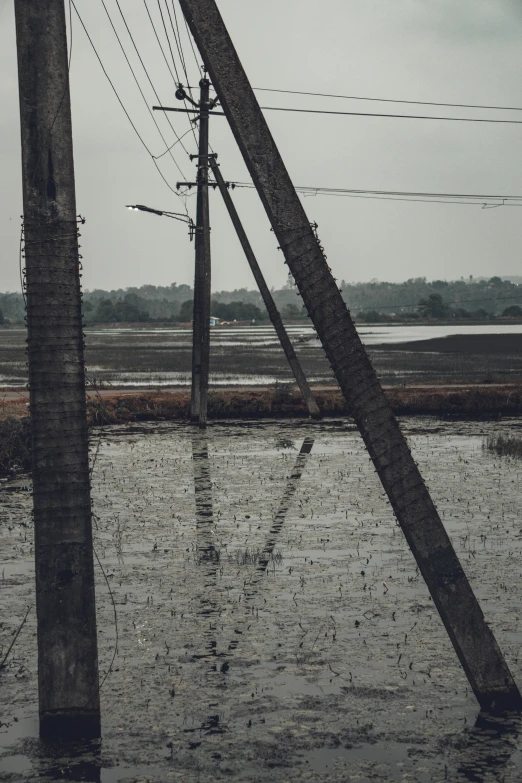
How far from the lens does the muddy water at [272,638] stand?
594 centimetres

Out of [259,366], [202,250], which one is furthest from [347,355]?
[259,366]

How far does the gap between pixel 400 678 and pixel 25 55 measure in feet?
15.0

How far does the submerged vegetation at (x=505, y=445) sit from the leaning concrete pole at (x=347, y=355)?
12.8m

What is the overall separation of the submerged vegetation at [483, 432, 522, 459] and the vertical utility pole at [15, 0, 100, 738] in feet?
44.9

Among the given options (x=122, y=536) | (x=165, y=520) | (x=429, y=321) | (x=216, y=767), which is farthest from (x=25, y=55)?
(x=429, y=321)

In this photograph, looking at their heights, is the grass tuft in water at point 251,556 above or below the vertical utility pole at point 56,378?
below

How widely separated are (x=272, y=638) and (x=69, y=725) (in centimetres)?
219

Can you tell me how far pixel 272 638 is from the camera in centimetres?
799

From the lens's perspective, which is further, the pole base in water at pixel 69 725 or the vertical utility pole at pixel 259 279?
the vertical utility pole at pixel 259 279

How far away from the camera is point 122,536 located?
1185 centimetres

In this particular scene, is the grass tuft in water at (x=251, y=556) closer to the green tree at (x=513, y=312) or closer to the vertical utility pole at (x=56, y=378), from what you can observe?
the vertical utility pole at (x=56, y=378)

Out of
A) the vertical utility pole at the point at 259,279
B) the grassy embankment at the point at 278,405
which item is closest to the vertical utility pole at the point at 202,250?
the vertical utility pole at the point at 259,279

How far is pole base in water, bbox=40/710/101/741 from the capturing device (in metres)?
6.13

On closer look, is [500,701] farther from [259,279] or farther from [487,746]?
[259,279]
